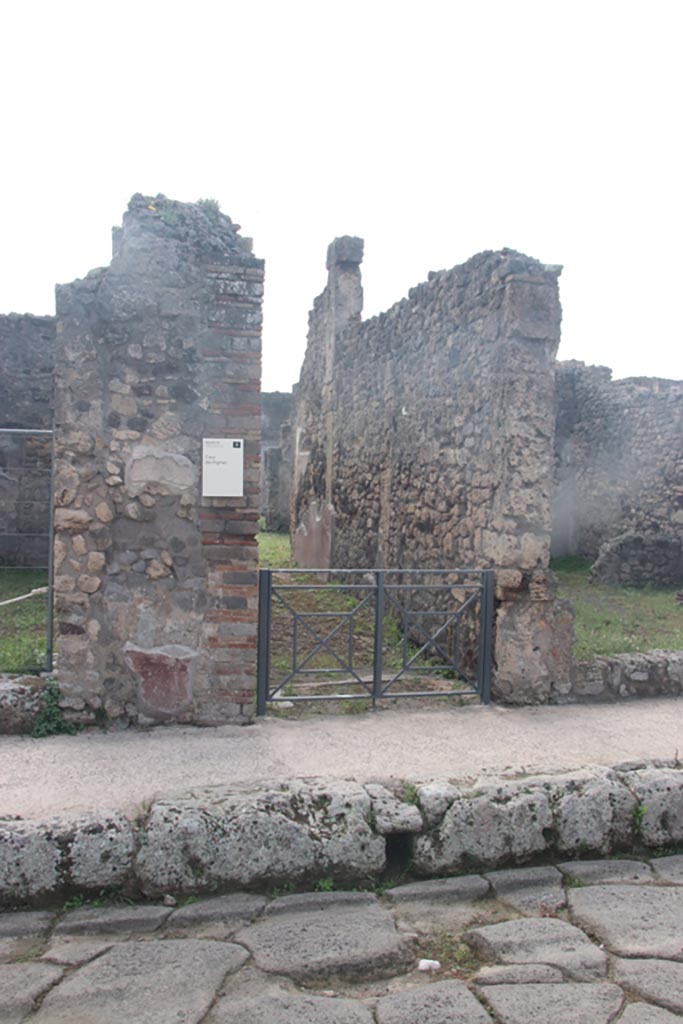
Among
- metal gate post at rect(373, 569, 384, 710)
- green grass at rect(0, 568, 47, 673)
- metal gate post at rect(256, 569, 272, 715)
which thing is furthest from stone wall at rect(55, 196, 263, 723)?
metal gate post at rect(373, 569, 384, 710)

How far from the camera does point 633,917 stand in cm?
339

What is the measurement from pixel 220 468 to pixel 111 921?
8.25 ft

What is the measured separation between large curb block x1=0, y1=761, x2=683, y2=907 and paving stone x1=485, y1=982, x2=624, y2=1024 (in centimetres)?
88

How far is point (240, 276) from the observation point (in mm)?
4844

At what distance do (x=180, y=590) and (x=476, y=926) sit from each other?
8.23 ft

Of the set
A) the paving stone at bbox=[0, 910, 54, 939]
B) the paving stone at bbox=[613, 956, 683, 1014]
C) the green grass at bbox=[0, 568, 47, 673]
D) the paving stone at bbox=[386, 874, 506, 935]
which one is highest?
the green grass at bbox=[0, 568, 47, 673]

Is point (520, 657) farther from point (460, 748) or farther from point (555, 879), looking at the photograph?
point (555, 879)

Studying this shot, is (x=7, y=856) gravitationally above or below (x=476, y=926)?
above

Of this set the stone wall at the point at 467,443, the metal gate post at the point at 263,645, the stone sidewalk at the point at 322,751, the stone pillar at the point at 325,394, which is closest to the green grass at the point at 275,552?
the stone pillar at the point at 325,394

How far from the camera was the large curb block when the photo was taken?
332 cm

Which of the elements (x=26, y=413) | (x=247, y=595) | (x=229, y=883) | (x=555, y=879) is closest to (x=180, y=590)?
(x=247, y=595)

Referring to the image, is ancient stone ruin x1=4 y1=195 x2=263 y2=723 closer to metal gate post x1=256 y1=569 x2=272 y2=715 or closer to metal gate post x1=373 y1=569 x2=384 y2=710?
metal gate post x1=256 y1=569 x2=272 y2=715

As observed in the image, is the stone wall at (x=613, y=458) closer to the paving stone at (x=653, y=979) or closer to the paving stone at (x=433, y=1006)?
the paving stone at (x=653, y=979)

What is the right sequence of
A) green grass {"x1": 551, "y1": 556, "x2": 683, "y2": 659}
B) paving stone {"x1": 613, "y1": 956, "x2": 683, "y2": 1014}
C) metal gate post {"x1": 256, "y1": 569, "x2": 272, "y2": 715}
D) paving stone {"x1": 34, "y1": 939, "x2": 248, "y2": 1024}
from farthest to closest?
1. green grass {"x1": 551, "y1": 556, "x2": 683, "y2": 659}
2. metal gate post {"x1": 256, "y1": 569, "x2": 272, "y2": 715}
3. paving stone {"x1": 613, "y1": 956, "x2": 683, "y2": 1014}
4. paving stone {"x1": 34, "y1": 939, "x2": 248, "y2": 1024}
